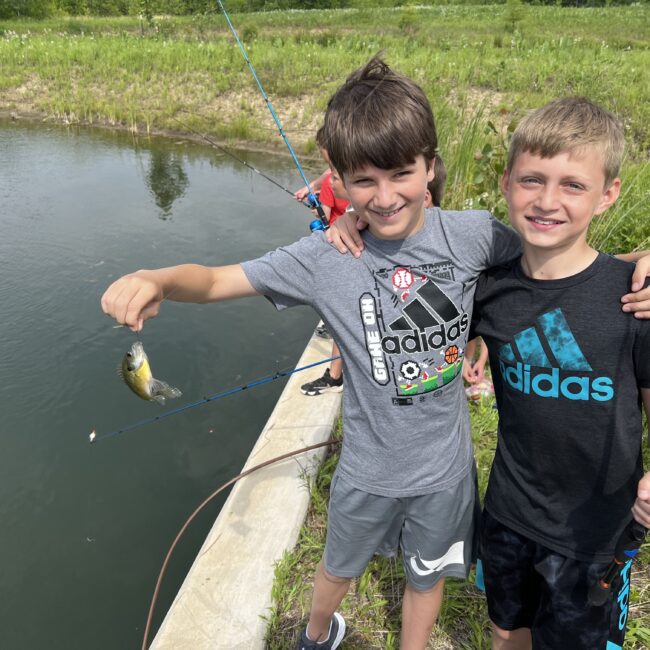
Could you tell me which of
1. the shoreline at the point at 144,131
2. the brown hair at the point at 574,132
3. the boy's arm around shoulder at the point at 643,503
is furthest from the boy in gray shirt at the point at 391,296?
the shoreline at the point at 144,131

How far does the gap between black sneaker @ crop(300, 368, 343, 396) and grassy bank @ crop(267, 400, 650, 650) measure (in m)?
1.19

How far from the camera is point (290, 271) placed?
1.47m

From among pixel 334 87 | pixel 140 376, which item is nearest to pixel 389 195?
pixel 140 376

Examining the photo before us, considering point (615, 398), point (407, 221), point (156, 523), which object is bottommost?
point (156, 523)

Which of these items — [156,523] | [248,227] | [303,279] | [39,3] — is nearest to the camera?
[303,279]

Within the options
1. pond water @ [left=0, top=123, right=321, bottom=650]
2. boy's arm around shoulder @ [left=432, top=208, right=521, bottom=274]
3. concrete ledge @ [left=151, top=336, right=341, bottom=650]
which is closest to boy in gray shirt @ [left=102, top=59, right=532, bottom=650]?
boy's arm around shoulder @ [left=432, top=208, right=521, bottom=274]

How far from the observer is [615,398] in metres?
1.29

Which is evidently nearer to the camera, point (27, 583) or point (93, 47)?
point (27, 583)

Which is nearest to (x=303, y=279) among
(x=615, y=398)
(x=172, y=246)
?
(x=615, y=398)

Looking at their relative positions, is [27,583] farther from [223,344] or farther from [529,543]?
[529,543]

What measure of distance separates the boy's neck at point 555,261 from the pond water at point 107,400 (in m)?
2.51

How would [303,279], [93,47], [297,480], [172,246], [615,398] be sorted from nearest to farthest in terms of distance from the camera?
[615,398] → [303,279] → [297,480] → [172,246] → [93,47]

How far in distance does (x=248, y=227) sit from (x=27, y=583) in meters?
4.89

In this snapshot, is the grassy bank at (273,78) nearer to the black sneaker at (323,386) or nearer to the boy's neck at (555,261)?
the black sneaker at (323,386)
